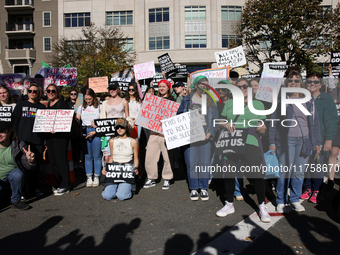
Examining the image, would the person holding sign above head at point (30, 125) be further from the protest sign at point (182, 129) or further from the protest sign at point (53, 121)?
the protest sign at point (182, 129)

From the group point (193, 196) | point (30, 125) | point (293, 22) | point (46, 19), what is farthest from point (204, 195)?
point (46, 19)

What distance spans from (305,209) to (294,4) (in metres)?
19.1

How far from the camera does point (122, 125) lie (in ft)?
18.0

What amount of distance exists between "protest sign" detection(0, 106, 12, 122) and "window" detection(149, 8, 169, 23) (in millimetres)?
29415

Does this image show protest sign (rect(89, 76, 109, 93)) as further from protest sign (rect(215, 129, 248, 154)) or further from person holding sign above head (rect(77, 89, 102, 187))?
protest sign (rect(215, 129, 248, 154))

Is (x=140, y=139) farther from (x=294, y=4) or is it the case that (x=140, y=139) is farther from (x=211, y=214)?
(x=294, y=4)

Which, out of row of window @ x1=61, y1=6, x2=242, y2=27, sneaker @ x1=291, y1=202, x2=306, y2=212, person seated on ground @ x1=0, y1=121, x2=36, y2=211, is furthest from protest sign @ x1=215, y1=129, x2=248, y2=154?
row of window @ x1=61, y1=6, x2=242, y2=27

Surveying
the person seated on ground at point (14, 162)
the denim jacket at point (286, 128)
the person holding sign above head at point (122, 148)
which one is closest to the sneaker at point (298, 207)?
the denim jacket at point (286, 128)

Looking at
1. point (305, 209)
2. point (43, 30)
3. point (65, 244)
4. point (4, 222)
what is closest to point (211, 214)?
point (305, 209)

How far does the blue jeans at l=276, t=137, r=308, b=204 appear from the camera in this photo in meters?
4.45

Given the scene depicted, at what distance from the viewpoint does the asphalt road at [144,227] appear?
3.33m

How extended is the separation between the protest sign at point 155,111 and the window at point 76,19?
33092mm

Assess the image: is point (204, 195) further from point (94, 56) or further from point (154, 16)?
point (154, 16)

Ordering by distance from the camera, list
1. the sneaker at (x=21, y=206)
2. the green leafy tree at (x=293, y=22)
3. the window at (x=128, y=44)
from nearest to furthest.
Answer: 1. the sneaker at (x=21, y=206)
2. the green leafy tree at (x=293, y=22)
3. the window at (x=128, y=44)
